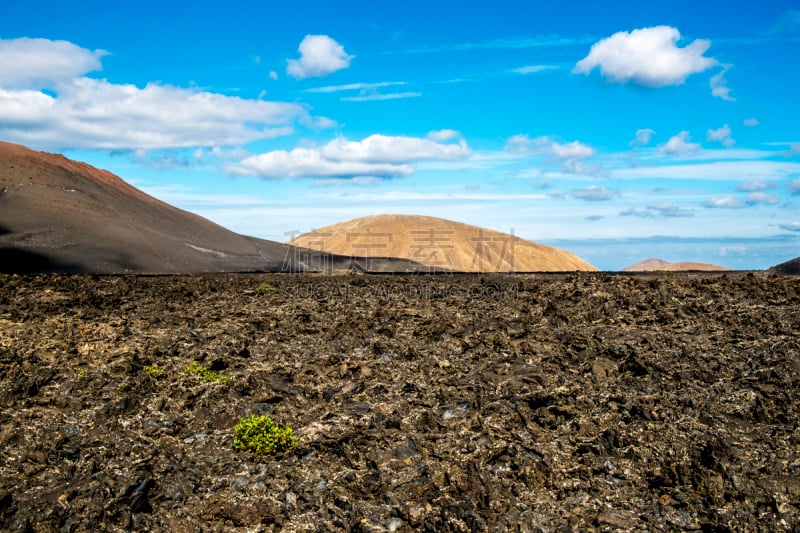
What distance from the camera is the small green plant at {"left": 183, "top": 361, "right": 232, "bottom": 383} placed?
11766mm

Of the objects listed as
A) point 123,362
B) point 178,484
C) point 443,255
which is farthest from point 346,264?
point 178,484

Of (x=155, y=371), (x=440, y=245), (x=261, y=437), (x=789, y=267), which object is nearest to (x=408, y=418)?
(x=261, y=437)

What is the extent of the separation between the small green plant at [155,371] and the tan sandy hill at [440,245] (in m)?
94.0

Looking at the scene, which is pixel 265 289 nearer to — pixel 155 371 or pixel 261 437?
pixel 155 371

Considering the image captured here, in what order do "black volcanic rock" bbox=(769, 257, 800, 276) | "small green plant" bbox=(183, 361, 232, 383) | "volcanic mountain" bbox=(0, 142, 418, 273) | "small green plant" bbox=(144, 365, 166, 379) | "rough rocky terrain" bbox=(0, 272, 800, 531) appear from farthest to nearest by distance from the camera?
"volcanic mountain" bbox=(0, 142, 418, 273) < "black volcanic rock" bbox=(769, 257, 800, 276) < "small green plant" bbox=(144, 365, 166, 379) < "small green plant" bbox=(183, 361, 232, 383) < "rough rocky terrain" bbox=(0, 272, 800, 531)

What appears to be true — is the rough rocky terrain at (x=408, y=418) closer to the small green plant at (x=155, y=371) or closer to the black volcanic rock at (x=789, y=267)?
the small green plant at (x=155, y=371)

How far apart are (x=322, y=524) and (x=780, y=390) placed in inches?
330

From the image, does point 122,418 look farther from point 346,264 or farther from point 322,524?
point 346,264

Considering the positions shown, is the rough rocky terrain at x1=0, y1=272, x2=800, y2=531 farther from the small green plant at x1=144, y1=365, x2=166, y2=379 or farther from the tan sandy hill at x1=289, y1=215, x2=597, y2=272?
the tan sandy hill at x1=289, y1=215, x2=597, y2=272

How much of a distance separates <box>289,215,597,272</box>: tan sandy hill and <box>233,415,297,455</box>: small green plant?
9638 cm

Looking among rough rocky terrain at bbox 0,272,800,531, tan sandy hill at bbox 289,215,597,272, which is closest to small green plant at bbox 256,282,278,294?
rough rocky terrain at bbox 0,272,800,531

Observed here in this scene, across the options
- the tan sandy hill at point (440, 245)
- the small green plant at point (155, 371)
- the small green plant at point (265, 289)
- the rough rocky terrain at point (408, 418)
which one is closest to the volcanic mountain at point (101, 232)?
the small green plant at point (265, 289)

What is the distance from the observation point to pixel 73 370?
1219cm

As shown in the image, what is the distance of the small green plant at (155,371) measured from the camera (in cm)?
1201
